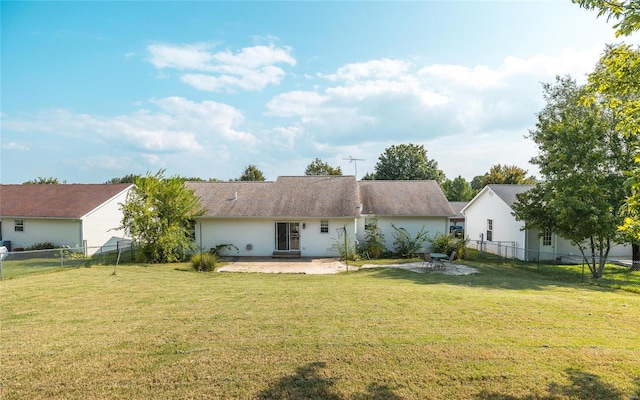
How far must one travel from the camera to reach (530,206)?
18453 mm

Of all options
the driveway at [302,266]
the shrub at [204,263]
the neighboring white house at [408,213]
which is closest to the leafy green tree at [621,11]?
the driveway at [302,266]

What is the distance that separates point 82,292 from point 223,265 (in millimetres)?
8041

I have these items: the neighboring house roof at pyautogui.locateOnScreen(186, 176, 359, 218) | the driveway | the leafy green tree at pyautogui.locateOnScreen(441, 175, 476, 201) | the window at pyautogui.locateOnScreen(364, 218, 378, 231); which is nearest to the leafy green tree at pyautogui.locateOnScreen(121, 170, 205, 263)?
the neighboring house roof at pyautogui.locateOnScreen(186, 176, 359, 218)

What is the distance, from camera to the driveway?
16125 millimetres

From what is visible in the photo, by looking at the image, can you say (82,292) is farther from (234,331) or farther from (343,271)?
(343,271)

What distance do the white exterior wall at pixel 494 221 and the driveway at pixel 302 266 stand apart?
7.02m

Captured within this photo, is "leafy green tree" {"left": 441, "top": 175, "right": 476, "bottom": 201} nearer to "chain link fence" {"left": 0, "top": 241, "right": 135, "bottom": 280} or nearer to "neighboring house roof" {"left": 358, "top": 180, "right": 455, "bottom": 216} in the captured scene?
"neighboring house roof" {"left": 358, "top": 180, "right": 455, "bottom": 216}

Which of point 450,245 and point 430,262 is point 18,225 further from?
point 450,245

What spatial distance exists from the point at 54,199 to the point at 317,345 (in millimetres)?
26447

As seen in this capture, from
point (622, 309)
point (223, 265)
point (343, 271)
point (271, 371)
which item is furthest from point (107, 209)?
point (622, 309)

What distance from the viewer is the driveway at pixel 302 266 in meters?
16.1

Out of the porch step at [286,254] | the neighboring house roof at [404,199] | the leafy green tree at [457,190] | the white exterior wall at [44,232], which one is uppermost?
the leafy green tree at [457,190]

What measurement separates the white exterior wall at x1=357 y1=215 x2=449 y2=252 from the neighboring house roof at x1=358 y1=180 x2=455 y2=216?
50 centimetres

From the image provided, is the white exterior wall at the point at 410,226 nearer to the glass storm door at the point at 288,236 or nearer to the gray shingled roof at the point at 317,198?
the gray shingled roof at the point at 317,198
